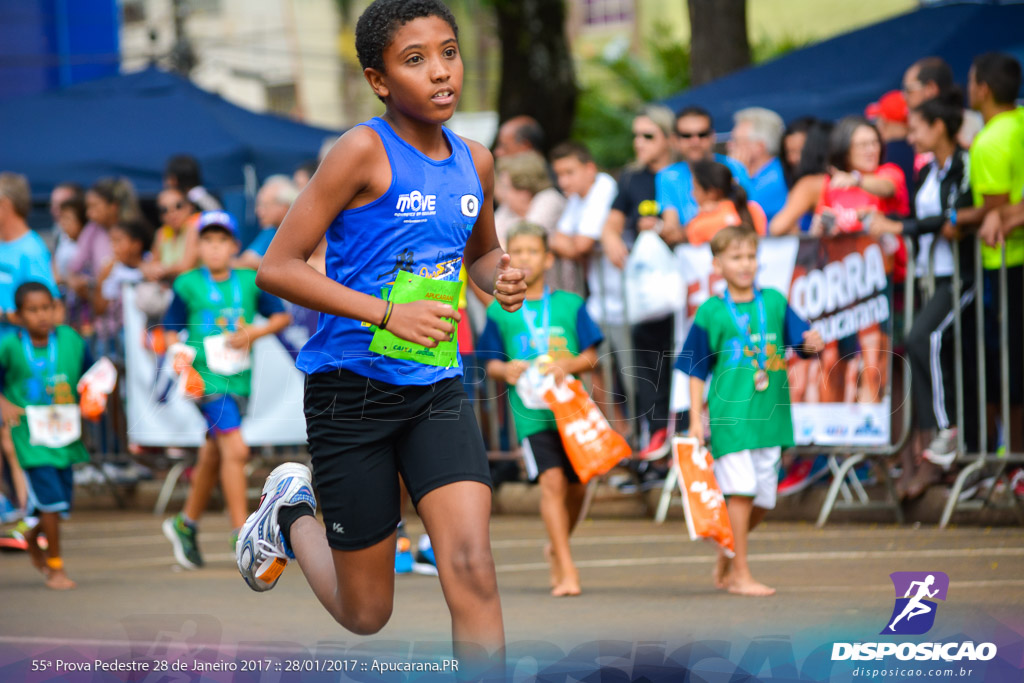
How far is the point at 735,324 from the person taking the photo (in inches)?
257

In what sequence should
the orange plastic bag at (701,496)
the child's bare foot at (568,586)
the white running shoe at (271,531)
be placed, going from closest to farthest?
the white running shoe at (271,531), the orange plastic bag at (701,496), the child's bare foot at (568,586)

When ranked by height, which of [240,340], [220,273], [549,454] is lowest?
[549,454]

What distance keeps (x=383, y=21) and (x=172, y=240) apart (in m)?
7.19

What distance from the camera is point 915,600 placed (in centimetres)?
534

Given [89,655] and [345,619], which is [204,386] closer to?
[89,655]

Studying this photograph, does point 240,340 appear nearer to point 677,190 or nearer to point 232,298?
point 232,298

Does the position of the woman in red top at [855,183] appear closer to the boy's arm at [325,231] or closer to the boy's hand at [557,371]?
the boy's hand at [557,371]

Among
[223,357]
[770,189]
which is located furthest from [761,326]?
[223,357]

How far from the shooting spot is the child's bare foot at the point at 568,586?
6.51 metres

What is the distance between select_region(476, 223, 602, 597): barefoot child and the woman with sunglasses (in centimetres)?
411

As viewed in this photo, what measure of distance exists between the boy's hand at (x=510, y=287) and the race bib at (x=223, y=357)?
4.66 metres

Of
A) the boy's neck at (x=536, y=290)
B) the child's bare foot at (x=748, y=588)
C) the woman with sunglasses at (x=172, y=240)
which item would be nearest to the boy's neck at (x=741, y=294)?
the boy's neck at (x=536, y=290)

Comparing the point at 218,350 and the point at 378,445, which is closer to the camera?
the point at 378,445


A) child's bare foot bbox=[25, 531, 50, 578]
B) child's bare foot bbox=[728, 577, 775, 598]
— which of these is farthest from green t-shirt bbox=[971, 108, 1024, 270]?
child's bare foot bbox=[25, 531, 50, 578]
